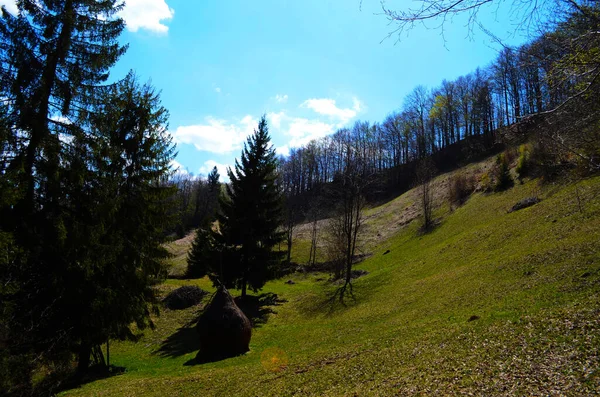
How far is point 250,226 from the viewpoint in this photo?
2691cm

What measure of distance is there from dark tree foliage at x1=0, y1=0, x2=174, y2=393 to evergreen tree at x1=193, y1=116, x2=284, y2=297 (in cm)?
1116

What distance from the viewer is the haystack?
16.0 m

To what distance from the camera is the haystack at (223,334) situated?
52.4 feet

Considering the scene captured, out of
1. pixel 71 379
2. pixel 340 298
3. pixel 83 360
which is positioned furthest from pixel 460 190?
pixel 71 379

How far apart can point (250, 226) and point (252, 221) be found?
A: 42 centimetres

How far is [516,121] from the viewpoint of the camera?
5910 millimetres

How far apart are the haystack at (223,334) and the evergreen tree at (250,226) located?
915cm

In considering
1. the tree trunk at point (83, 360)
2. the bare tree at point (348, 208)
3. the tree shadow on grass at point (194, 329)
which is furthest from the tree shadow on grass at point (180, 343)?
the bare tree at point (348, 208)

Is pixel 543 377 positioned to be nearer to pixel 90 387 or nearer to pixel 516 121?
pixel 516 121

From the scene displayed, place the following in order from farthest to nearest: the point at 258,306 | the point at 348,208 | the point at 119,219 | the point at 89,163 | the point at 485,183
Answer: the point at 485,183 < the point at 348,208 < the point at 258,306 < the point at 119,219 < the point at 89,163

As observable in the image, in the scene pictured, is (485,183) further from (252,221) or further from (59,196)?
(59,196)

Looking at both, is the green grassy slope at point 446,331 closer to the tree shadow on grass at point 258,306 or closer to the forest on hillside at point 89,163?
the tree shadow on grass at point 258,306

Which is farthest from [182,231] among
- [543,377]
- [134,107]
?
[543,377]

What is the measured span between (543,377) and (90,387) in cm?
1429
